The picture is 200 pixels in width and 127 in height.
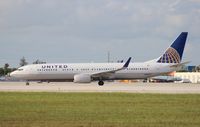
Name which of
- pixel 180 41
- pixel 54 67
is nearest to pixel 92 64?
pixel 54 67

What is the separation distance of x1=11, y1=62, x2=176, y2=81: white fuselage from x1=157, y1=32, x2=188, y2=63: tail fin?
165cm

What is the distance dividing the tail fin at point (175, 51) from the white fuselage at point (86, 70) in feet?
5.43

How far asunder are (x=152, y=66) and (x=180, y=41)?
256 inches

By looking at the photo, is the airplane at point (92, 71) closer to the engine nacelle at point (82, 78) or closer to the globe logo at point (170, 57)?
the engine nacelle at point (82, 78)

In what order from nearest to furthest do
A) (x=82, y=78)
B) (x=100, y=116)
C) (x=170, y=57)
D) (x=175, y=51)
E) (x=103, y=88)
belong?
(x=100, y=116)
(x=103, y=88)
(x=82, y=78)
(x=170, y=57)
(x=175, y=51)

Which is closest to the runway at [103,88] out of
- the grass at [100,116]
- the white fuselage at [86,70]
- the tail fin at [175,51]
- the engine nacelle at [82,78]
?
the engine nacelle at [82,78]

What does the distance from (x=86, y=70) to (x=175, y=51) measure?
40.4 ft

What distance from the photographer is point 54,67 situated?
68.4 metres

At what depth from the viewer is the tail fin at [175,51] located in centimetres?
7112

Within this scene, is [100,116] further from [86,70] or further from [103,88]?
[86,70]

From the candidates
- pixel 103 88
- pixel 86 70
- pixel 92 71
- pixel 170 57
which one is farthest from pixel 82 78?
pixel 103 88

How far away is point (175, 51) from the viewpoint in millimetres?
72062

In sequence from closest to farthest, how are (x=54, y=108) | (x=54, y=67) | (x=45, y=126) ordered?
(x=45, y=126)
(x=54, y=108)
(x=54, y=67)

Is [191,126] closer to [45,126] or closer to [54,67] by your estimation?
[45,126]
